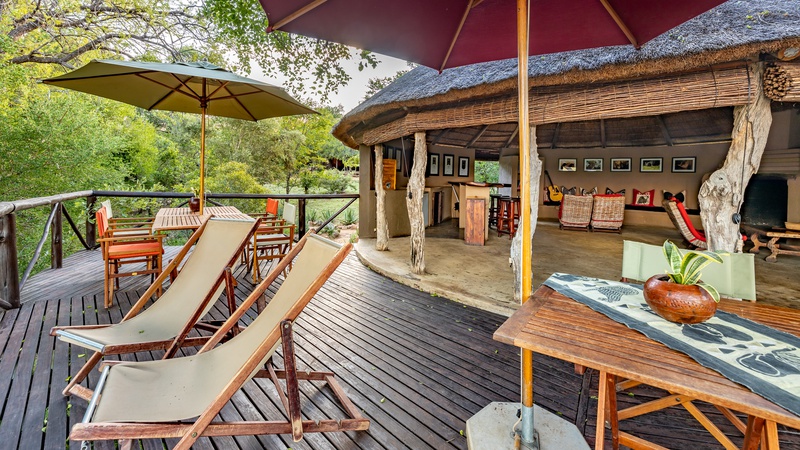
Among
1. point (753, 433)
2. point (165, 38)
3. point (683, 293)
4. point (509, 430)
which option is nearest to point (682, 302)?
point (683, 293)

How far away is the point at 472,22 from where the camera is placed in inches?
89.1

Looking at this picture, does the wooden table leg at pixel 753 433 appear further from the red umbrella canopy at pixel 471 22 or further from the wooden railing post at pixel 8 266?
the wooden railing post at pixel 8 266

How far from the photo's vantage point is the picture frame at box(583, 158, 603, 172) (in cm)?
882

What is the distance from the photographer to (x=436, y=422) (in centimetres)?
177

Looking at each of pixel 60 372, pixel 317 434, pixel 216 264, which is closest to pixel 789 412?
pixel 317 434

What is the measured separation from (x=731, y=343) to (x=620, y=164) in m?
9.02

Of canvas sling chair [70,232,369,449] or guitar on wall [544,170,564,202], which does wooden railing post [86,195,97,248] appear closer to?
A: canvas sling chair [70,232,369,449]

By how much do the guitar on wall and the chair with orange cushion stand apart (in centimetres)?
909

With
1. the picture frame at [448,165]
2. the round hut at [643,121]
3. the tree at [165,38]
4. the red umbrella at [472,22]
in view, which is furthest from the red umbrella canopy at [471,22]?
the picture frame at [448,165]

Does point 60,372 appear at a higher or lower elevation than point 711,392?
lower

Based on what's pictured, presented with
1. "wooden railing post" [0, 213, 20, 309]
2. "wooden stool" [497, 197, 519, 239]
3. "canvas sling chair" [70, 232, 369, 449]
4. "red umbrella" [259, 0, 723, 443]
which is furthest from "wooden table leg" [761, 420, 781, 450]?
"wooden stool" [497, 197, 519, 239]

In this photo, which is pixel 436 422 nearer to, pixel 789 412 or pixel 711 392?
pixel 711 392

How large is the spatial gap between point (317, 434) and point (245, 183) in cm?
985

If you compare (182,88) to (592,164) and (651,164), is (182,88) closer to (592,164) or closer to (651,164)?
(592,164)
